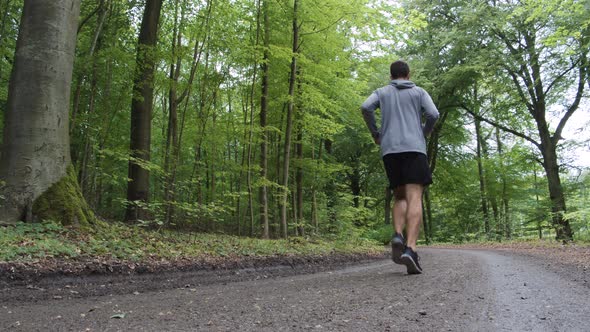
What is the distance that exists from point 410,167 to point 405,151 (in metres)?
0.17

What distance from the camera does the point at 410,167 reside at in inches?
147

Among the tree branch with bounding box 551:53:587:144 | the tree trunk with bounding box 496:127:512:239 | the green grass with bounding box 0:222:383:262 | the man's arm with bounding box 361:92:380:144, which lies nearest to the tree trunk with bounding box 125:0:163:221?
the green grass with bounding box 0:222:383:262

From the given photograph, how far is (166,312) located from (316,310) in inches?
36.9

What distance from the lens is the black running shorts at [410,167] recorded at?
372 cm

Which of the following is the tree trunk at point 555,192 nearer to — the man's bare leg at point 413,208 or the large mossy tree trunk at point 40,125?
the man's bare leg at point 413,208

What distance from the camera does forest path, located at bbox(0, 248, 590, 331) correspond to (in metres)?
1.96

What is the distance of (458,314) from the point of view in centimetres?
211

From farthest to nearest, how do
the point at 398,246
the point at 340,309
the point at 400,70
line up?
the point at 400,70 → the point at 398,246 → the point at 340,309

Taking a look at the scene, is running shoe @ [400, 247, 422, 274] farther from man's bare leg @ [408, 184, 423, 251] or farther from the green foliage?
the green foliage

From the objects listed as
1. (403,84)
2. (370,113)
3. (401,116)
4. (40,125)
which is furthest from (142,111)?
(401,116)

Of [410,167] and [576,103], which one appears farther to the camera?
[576,103]

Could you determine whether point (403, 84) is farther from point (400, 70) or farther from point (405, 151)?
point (405, 151)

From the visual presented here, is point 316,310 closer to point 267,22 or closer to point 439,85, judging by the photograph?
point 267,22

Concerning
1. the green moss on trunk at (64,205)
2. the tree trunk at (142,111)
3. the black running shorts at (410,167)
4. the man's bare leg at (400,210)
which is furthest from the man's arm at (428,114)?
the tree trunk at (142,111)
